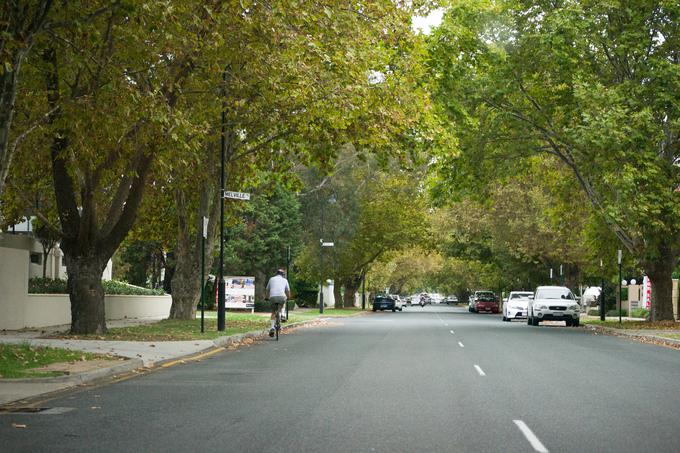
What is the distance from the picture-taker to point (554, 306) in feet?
121

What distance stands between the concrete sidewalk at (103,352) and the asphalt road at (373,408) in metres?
0.49

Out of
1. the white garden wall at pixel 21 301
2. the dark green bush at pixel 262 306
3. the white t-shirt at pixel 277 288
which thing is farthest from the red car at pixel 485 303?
the white t-shirt at pixel 277 288

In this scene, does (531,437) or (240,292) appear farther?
(240,292)

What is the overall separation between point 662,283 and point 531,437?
28070mm

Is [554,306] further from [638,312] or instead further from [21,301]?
[21,301]

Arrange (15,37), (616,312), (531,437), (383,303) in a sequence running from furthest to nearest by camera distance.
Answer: (383,303), (616,312), (15,37), (531,437)

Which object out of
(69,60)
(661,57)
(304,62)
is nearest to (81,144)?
(69,60)

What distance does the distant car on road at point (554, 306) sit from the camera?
121ft

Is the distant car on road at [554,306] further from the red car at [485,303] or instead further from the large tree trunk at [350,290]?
the large tree trunk at [350,290]

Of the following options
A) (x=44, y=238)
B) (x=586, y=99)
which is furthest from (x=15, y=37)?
(x=44, y=238)

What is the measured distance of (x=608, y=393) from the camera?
12.5 m

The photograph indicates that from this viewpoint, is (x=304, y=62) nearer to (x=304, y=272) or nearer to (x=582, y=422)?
(x=582, y=422)

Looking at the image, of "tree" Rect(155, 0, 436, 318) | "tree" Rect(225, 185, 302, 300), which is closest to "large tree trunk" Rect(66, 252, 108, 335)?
"tree" Rect(155, 0, 436, 318)

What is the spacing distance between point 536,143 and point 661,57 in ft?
18.1
